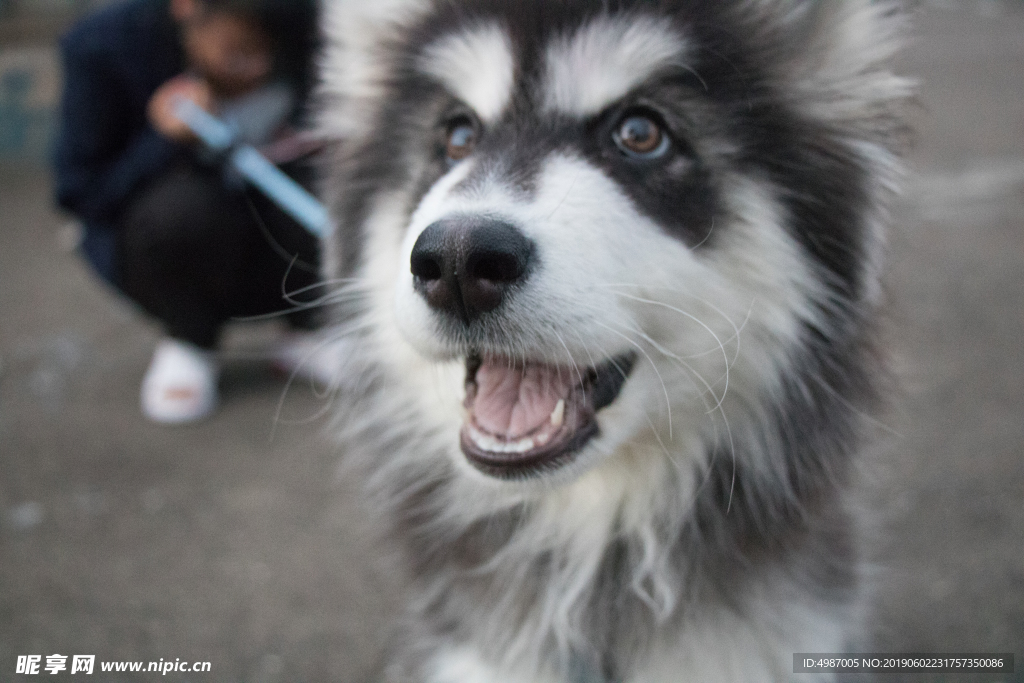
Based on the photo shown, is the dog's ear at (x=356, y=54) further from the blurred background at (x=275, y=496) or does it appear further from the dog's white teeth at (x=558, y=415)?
the dog's white teeth at (x=558, y=415)

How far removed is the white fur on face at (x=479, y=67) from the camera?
66.1 inches

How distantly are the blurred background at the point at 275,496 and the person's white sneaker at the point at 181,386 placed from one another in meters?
0.08

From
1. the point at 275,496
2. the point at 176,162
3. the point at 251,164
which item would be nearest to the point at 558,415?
the point at 275,496

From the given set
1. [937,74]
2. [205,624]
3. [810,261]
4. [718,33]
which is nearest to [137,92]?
[205,624]

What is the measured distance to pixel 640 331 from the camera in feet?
4.86

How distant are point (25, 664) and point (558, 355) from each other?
1.85 meters

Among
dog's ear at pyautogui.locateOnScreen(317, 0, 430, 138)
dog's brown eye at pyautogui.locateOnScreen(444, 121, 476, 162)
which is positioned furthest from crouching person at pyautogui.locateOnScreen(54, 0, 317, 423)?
dog's brown eye at pyautogui.locateOnScreen(444, 121, 476, 162)

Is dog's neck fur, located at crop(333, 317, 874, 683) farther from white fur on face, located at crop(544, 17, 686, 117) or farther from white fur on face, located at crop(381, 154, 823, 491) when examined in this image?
white fur on face, located at crop(544, 17, 686, 117)

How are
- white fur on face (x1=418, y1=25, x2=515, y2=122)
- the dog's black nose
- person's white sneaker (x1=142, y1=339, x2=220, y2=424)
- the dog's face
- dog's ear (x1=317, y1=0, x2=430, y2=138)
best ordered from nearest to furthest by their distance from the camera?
the dog's black nose → the dog's face → white fur on face (x1=418, y1=25, x2=515, y2=122) → dog's ear (x1=317, y1=0, x2=430, y2=138) → person's white sneaker (x1=142, y1=339, x2=220, y2=424)

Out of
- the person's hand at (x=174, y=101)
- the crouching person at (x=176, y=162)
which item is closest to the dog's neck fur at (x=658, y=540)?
the crouching person at (x=176, y=162)

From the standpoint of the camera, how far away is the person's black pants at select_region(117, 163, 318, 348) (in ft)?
11.2

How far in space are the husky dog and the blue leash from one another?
0.99m

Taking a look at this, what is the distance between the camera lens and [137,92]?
3.49 metres

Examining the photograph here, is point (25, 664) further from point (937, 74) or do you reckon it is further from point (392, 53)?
point (937, 74)
